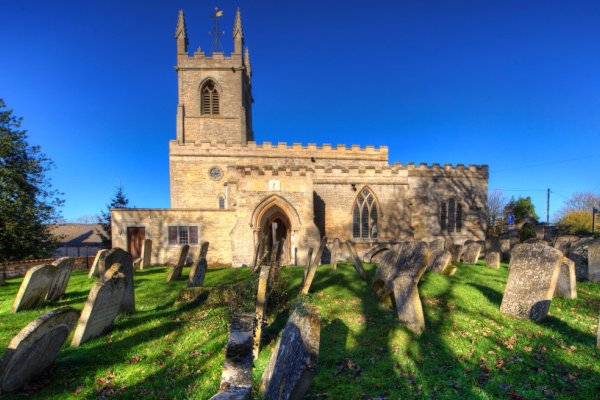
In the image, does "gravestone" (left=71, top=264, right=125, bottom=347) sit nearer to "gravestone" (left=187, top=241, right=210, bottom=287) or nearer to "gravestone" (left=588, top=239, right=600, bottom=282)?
"gravestone" (left=187, top=241, right=210, bottom=287)

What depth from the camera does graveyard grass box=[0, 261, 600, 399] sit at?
3.83 m

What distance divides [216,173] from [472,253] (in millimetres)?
15809

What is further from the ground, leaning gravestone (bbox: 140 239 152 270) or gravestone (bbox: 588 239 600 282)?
gravestone (bbox: 588 239 600 282)

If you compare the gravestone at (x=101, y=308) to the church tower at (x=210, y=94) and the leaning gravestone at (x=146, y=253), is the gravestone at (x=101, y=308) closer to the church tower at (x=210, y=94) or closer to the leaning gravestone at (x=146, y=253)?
the leaning gravestone at (x=146, y=253)

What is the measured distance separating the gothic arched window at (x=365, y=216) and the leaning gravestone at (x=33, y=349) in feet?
50.8

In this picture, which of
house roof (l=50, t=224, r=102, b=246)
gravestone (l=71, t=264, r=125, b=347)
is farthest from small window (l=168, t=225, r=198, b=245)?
house roof (l=50, t=224, r=102, b=246)

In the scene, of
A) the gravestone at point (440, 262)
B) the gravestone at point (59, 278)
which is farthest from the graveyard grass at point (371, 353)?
the gravestone at point (440, 262)

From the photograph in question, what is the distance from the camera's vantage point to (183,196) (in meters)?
20.5

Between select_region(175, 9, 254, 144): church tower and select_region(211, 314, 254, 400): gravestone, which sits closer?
select_region(211, 314, 254, 400): gravestone

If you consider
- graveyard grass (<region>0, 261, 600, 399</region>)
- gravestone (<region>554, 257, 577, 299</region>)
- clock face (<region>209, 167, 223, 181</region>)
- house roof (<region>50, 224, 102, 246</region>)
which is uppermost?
clock face (<region>209, 167, 223, 181</region>)

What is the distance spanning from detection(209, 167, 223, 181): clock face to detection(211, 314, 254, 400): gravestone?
18.3m

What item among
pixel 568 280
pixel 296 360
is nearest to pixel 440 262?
pixel 568 280

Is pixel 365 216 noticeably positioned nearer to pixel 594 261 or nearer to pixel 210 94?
pixel 594 261

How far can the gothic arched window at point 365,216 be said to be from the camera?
18172mm
